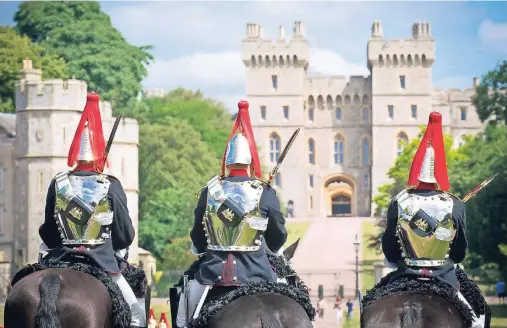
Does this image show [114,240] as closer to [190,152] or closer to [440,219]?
[440,219]

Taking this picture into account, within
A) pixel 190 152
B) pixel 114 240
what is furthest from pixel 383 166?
pixel 114 240

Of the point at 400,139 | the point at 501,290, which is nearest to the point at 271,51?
the point at 400,139

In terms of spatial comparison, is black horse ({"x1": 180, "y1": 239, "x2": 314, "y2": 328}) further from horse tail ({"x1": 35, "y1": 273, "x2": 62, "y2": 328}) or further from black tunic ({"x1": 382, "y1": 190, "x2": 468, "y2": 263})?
black tunic ({"x1": 382, "y1": 190, "x2": 468, "y2": 263})

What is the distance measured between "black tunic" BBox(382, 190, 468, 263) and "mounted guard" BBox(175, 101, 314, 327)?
1.03 m

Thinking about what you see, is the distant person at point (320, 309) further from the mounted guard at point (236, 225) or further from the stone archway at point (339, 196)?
the stone archway at point (339, 196)

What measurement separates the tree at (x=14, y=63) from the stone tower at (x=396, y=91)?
165 ft

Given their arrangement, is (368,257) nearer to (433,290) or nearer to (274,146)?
(274,146)

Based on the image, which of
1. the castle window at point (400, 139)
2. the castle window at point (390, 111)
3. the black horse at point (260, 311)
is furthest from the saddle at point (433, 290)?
the castle window at point (390, 111)

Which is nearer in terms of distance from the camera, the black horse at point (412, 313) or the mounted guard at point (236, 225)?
the black horse at point (412, 313)

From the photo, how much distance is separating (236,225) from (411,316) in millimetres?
2023

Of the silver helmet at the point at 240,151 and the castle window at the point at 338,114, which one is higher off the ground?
the castle window at the point at 338,114

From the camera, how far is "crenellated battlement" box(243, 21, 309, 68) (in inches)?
4798

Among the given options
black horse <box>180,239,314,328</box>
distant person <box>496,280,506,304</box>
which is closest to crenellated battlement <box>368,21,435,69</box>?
distant person <box>496,280,506,304</box>

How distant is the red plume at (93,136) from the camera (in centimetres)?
1616
